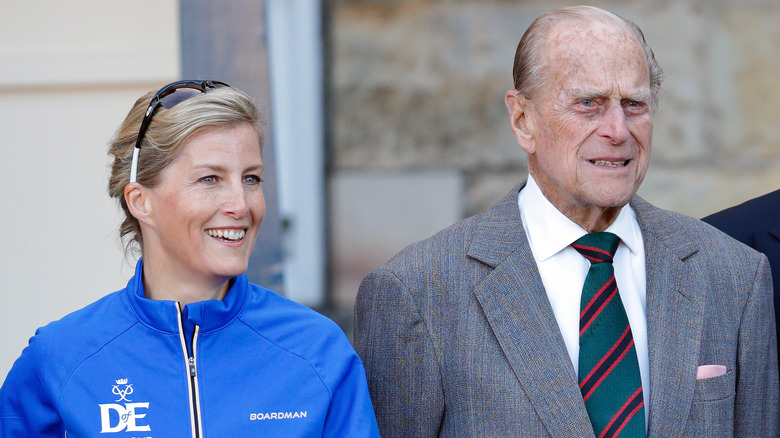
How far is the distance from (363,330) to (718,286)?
0.87 meters

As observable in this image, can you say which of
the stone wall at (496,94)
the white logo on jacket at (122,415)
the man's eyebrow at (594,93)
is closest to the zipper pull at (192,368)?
the white logo on jacket at (122,415)

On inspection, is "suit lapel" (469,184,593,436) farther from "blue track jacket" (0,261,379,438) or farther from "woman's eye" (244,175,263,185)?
"woman's eye" (244,175,263,185)

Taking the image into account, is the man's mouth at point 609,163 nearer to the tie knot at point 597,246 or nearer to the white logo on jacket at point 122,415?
the tie knot at point 597,246

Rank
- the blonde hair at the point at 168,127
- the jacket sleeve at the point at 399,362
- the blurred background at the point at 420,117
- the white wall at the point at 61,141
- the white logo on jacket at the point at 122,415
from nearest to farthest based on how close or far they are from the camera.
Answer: the white logo on jacket at the point at 122,415
the blonde hair at the point at 168,127
the jacket sleeve at the point at 399,362
the white wall at the point at 61,141
the blurred background at the point at 420,117

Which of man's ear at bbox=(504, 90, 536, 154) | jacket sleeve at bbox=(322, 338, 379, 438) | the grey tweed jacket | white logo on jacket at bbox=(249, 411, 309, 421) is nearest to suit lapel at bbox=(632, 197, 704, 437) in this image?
the grey tweed jacket

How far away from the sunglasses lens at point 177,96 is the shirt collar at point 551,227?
0.85 meters

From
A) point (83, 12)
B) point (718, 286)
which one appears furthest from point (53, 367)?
point (83, 12)

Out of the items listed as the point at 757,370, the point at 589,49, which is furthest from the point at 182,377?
the point at 757,370

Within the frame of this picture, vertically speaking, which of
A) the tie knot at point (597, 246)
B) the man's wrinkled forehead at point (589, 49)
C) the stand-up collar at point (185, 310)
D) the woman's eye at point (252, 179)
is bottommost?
the stand-up collar at point (185, 310)

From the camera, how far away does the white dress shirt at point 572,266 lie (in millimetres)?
2432

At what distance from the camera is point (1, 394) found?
228 cm

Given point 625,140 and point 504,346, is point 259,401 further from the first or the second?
point 625,140

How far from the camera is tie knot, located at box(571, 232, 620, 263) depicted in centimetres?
247

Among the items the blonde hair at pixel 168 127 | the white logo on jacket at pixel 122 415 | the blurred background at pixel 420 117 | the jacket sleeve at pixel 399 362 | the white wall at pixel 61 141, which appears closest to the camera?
the white logo on jacket at pixel 122 415
